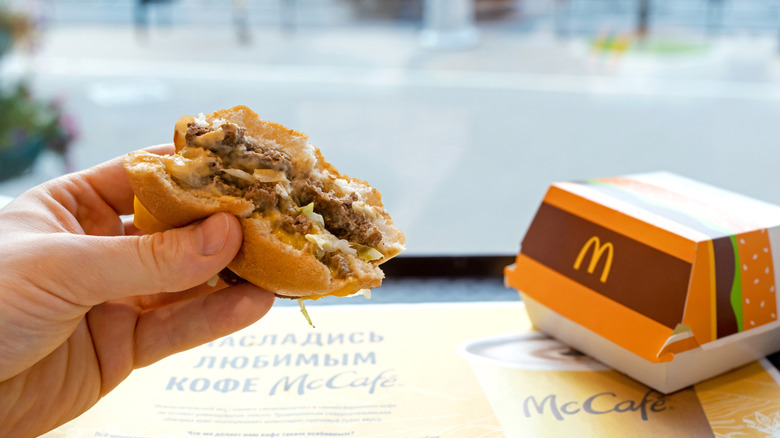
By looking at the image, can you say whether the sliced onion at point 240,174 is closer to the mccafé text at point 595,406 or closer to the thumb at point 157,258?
the thumb at point 157,258

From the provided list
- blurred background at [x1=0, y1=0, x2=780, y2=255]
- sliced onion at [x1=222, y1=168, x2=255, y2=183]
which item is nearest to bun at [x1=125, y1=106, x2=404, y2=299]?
sliced onion at [x1=222, y1=168, x2=255, y2=183]

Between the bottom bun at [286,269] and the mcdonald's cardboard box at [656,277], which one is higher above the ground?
the bottom bun at [286,269]

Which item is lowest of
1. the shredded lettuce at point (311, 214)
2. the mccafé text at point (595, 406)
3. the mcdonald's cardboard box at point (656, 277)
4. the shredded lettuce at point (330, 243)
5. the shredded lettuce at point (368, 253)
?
the mccafé text at point (595, 406)

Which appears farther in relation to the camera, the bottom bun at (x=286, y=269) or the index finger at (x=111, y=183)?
the index finger at (x=111, y=183)

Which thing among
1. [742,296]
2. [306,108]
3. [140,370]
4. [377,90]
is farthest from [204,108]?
[742,296]

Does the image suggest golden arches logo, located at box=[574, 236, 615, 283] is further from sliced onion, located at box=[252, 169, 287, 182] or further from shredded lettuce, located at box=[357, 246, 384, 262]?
sliced onion, located at box=[252, 169, 287, 182]

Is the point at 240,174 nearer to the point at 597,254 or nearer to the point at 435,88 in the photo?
the point at 597,254

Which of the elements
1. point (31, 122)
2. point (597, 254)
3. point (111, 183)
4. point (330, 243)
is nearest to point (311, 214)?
point (330, 243)

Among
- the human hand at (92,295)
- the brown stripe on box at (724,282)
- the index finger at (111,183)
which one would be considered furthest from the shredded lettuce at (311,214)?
the brown stripe on box at (724,282)
